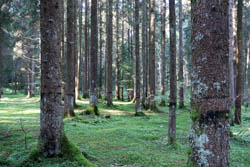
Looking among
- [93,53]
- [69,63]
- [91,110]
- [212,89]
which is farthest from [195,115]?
[93,53]

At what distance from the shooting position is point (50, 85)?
499 cm

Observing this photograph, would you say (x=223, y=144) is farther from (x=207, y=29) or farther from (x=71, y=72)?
(x=71, y=72)

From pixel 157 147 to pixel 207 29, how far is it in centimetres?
609

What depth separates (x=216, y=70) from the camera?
8.48 ft

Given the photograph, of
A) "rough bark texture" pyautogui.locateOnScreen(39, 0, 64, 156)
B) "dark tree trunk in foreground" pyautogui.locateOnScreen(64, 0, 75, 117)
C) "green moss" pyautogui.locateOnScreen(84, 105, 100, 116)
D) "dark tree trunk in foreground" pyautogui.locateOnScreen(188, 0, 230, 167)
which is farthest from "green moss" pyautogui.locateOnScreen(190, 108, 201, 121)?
"green moss" pyautogui.locateOnScreen(84, 105, 100, 116)

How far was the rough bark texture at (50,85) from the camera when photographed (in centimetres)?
496

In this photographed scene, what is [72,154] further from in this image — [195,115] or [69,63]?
[69,63]

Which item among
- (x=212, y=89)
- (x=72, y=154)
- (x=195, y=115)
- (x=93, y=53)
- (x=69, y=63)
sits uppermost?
(x=93, y=53)

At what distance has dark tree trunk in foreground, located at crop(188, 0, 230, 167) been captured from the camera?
8.42 ft

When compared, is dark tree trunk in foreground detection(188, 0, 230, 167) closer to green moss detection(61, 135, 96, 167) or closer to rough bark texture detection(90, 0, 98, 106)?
green moss detection(61, 135, 96, 167)

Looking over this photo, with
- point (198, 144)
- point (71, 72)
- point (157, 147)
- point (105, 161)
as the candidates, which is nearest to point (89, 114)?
point (71, 72)

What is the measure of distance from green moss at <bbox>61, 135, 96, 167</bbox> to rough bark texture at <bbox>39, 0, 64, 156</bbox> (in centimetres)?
11

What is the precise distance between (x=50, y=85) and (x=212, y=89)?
3.60 m

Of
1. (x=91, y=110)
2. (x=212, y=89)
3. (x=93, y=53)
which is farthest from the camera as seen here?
(x=93, y=53)
